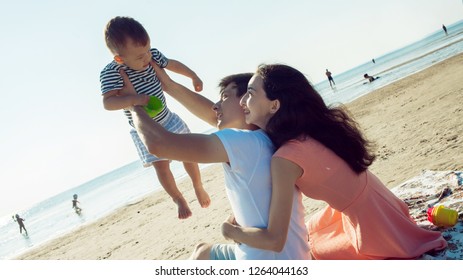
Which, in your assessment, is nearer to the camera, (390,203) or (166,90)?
(390,203)

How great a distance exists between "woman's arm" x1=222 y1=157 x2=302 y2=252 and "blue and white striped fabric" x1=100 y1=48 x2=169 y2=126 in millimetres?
1428

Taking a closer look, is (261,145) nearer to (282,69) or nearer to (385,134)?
(282,69)

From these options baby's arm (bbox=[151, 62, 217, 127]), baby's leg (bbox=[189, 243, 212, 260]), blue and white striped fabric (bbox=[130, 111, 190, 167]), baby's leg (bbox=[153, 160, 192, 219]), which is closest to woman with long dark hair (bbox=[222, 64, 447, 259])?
baby's leg (bbox=[189, 243, 212, 260])

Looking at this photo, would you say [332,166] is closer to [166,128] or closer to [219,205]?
[166,128]

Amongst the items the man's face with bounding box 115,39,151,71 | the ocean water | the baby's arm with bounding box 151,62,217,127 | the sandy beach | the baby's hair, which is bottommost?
the ocean water

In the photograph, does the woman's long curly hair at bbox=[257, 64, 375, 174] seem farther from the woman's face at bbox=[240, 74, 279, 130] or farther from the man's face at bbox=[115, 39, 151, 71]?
the man's face at bbox=[115, 39, 151, 71]

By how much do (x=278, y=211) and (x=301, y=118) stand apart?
49 cm

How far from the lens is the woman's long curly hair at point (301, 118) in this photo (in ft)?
5.93

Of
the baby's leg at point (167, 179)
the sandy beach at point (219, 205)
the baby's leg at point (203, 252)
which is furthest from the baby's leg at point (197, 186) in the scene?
the sandy beach at point (219, 205)

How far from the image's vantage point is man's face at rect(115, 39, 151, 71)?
2561mm

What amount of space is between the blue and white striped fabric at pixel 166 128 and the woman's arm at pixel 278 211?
58.6 inches

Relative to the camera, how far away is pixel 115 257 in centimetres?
656
